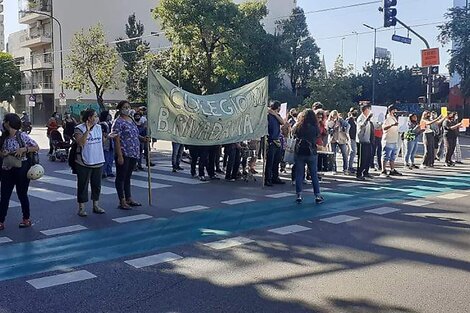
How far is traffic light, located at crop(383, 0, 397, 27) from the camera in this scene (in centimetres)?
1911

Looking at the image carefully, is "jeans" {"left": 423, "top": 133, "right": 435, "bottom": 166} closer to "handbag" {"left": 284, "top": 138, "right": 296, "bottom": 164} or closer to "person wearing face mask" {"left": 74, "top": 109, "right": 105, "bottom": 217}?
"handbag" {"left": 284, "top": 138, "right": 296, "bottom": 164}

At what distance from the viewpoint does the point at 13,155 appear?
24.6 feet

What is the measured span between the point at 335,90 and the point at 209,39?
1998cm

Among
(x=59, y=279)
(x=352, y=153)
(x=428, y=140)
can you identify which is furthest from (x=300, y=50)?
(x=59, y=279)

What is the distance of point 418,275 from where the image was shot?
5.66 metres

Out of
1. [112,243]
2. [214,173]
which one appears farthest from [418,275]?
[214,173]

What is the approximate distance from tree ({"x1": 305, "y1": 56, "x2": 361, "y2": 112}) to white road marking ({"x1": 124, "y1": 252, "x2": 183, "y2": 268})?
4275cm

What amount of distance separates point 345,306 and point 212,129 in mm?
6668

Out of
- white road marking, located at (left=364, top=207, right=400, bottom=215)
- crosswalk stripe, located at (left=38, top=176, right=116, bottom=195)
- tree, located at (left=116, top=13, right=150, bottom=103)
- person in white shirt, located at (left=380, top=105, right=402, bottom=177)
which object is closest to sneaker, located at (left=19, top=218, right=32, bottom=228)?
crosswalk stripe, located at (left=38, top=176, right=116, bottom=195)

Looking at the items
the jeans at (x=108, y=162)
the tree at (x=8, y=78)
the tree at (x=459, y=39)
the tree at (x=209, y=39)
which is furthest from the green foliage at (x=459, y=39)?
the tree at (x=8, y=78)

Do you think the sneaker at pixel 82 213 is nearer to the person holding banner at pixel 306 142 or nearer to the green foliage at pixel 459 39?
the person holding banner at pixel 306 142

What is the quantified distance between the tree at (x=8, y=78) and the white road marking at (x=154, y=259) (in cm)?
6148

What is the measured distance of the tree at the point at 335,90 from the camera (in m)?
49.2

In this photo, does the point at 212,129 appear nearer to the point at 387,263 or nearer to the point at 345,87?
the point at 387,263
